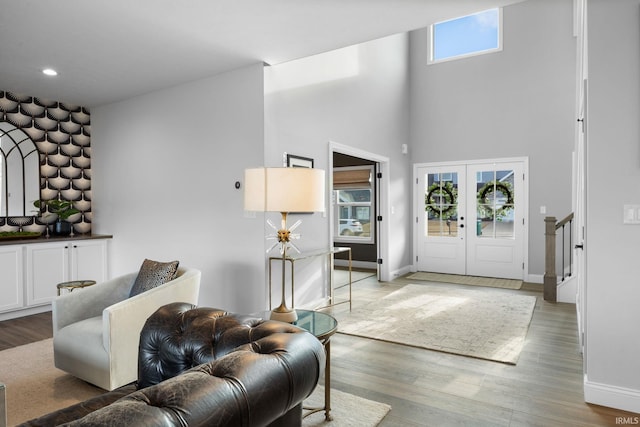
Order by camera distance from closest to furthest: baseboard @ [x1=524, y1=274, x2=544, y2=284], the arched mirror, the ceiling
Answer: the ceiling
the arched mirror
baseboard @ [x1=524, y1=274, x2=544, y2=284]

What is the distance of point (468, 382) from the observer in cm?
272

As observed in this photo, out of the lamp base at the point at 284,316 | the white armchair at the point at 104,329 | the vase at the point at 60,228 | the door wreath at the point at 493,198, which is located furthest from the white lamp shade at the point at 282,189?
the door wreath at the point at 493,198

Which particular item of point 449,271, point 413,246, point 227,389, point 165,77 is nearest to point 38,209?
point 165,77

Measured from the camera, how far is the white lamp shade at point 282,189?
6.54 feet

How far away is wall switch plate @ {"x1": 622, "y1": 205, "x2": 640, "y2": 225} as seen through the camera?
2275 millimetres

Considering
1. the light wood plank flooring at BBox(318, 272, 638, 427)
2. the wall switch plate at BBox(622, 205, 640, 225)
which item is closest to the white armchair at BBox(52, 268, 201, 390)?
the light wood plank flooring at BBox(318, 272, 638, 427)

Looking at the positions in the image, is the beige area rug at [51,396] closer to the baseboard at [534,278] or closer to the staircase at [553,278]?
the staircase at [553,278]

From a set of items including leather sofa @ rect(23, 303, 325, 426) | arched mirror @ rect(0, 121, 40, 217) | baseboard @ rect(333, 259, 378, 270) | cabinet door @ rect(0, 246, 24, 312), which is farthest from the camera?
baseboard @ rect(333, 259, 378, 270)

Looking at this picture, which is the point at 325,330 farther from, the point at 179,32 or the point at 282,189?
the point at 179,32

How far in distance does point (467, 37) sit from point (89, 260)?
6952mm

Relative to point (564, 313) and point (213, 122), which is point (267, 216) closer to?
point (213, 122)

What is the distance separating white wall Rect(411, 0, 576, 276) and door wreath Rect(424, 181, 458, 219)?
0.50 meters

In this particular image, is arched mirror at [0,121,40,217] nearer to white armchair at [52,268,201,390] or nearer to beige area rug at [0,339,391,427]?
beige area rug at [0,339,391,427]

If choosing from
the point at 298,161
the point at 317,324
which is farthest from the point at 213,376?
the point at 298,161
